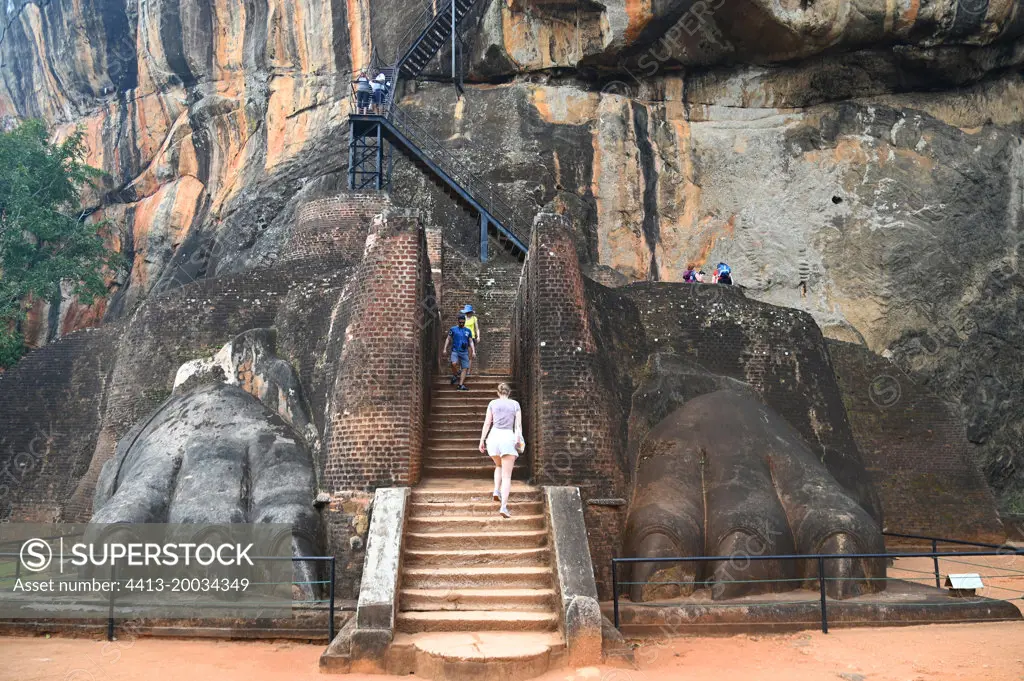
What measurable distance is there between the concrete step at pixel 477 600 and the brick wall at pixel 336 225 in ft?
37.3

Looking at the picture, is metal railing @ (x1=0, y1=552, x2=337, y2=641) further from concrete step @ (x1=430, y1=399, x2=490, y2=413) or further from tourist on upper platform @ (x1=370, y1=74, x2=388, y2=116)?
tourist on upper platform @ (x1=370, y1=74, x2=388, y2=116)

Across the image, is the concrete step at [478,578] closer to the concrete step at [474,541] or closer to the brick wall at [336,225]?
the concrete step at [474,541]

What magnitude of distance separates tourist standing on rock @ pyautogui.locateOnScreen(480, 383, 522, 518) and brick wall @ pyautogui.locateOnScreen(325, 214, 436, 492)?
40.2 inches

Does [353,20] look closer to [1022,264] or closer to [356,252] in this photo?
[356,252]

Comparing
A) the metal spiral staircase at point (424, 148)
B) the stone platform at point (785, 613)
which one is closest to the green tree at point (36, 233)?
the metal spiral staircase at point (424, 148)

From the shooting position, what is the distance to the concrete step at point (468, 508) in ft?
32.9

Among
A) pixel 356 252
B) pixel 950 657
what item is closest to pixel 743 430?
pixel 950 657

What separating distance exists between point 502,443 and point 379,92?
54.1ft

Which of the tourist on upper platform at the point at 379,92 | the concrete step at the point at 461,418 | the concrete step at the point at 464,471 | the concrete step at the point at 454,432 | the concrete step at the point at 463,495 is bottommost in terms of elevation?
the concrete step at the point at 463,495

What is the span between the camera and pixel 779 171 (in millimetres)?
26609

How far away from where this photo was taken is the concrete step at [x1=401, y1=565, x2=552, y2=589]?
9.04m

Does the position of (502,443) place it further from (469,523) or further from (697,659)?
(697,659)

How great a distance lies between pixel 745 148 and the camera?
88.6 feet

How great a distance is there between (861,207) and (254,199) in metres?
16.9
